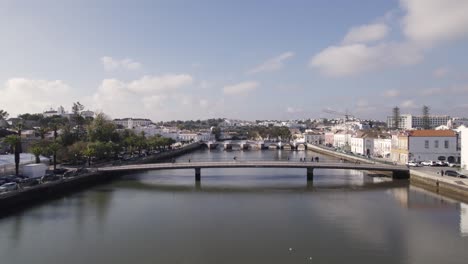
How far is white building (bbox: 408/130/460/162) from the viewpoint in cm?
3481

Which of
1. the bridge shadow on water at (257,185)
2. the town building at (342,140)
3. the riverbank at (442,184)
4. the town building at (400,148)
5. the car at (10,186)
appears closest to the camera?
the car at (10,186)

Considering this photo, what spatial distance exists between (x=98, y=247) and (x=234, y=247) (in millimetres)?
4796

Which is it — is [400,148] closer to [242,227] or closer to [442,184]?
[442,184]

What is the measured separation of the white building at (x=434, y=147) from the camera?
114 feet

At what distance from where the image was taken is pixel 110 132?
145 ft

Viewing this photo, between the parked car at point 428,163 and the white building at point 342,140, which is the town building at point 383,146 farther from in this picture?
the white building at point 342,140

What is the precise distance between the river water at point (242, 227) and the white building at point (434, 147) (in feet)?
30.6

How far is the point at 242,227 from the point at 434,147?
24.7m

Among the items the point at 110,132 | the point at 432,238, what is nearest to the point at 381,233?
the point at 432,238

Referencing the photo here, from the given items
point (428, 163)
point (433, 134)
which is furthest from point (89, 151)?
point (433, 134)

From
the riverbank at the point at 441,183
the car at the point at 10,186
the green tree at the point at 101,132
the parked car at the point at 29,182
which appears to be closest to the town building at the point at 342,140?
the riverbank at the point at 441,183

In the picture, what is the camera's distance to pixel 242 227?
1691 centimetres

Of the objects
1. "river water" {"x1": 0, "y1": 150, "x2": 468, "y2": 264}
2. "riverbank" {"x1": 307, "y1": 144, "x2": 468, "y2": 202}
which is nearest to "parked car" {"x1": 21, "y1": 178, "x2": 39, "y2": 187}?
"river water" {"x1": 0, "y1": 150, "x2": 468, "y2": 264}

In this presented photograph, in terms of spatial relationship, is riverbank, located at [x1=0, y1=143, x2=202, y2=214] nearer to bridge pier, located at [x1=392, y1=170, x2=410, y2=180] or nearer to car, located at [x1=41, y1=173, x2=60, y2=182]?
car, located at [x1=41, y1=173, x2=60, y2=182]
